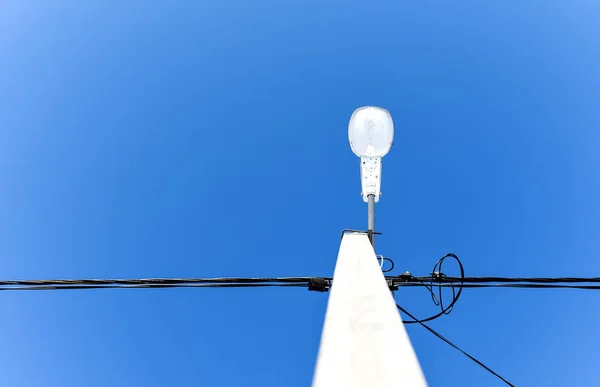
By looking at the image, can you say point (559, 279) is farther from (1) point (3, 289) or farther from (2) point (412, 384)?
(1) point (3, 289)

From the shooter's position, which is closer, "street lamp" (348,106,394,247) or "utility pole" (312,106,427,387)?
"utility pole" (312,106,427,387)

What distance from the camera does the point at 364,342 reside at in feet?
3.58

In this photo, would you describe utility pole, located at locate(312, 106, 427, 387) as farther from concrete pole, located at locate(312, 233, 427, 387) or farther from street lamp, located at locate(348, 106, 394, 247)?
street lamp, located at locate(348, 106, 394, 247)

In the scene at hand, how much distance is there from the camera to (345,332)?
45.4 inches

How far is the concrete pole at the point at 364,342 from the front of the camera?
3.11 ft

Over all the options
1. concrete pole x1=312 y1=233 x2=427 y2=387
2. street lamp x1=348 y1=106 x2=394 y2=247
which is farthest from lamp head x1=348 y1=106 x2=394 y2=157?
concrete pole x1=312 y1=233 x2=427 y2=387

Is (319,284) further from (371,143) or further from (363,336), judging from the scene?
(363,336)

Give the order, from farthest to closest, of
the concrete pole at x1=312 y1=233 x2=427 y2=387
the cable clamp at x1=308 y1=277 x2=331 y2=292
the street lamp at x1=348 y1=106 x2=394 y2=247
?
the street lamp at x1=348 y1=106 x2=394 y2=247 < the cable clamp at x1=308 y1=277 x2=331 y2=292 < the concrete pole at x1=312 y1=233 x2=427 y2=387

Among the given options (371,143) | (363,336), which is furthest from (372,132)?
(363,336)

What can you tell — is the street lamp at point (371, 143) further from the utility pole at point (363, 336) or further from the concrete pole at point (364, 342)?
the concrete pole at point (364, 342)

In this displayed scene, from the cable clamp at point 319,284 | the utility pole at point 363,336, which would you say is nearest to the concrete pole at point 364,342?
the utility pole at point 363,336

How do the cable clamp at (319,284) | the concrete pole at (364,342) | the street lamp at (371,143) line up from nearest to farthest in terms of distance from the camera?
the concrete pole at (364,342) < the cable clamp at (319,284) < the street lamp at (371,143)

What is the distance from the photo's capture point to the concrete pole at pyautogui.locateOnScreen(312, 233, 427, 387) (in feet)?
3.11

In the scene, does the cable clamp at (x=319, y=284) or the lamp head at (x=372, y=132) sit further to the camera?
the lamp head at (x=372, y=132)
